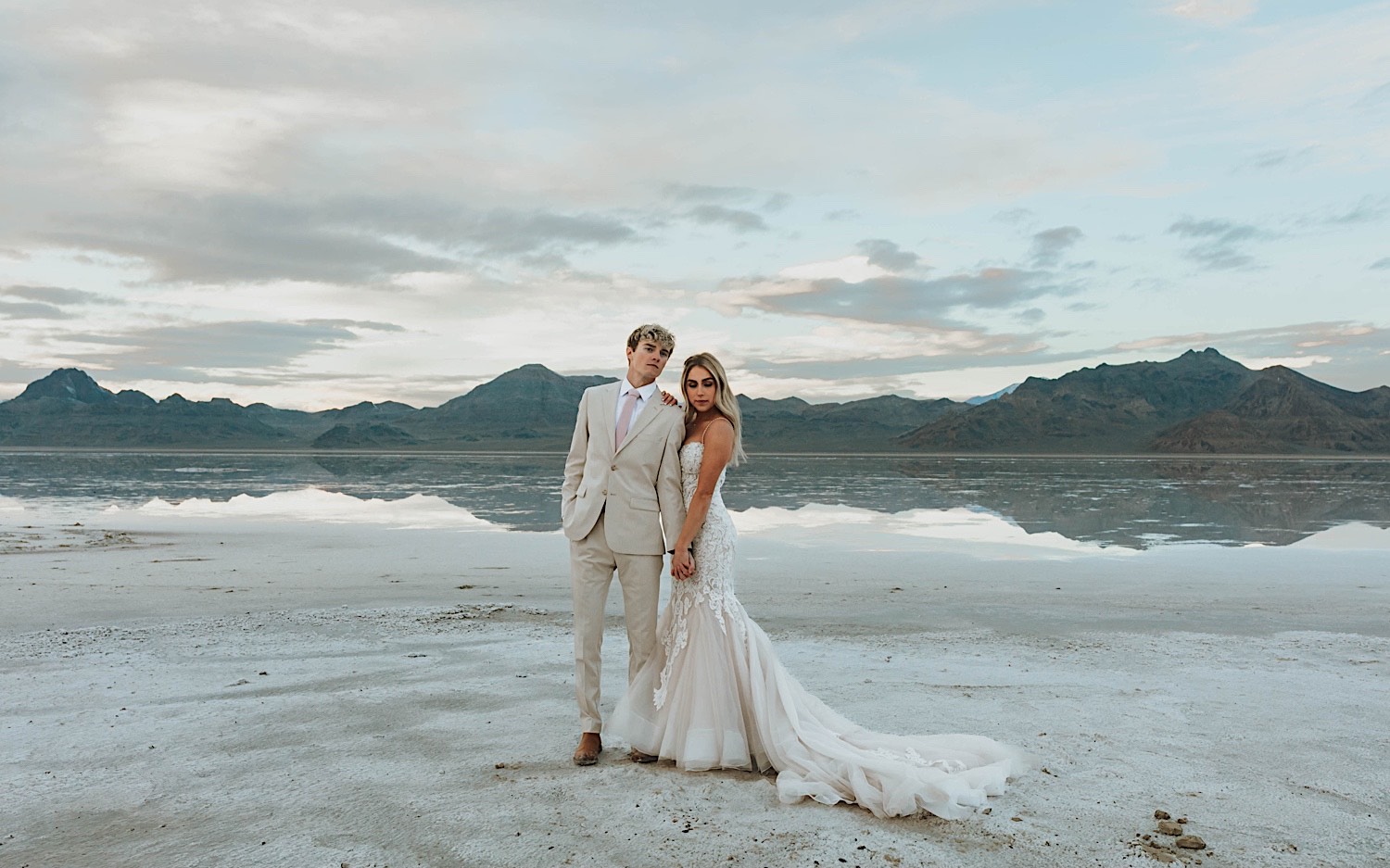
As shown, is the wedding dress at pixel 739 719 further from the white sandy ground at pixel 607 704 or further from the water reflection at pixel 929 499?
the water reflection at pixel 929 499

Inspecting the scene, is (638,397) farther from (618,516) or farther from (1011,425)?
(1011,425)

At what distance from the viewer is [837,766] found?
3.90 m

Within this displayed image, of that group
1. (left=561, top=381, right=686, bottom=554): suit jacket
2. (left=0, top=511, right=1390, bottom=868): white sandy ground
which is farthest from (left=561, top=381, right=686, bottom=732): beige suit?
(left=0, top=511, right=1390, bottom=868): white sandy ground

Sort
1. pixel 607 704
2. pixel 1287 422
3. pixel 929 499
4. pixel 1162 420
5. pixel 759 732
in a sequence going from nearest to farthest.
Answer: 1. pixel 759 732
2. pixel 607 704
3. pixel 929 499
4. pixel 1287 422
5. pixel 1162 420

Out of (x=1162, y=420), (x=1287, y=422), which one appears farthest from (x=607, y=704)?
(x=1162, y=420)

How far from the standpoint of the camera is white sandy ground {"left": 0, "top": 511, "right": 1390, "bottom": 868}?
11.2 feet

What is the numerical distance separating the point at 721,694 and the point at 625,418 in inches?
52.0

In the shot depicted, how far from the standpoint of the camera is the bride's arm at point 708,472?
167 inches

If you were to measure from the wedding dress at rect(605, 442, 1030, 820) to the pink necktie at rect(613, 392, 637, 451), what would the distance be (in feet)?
0.98

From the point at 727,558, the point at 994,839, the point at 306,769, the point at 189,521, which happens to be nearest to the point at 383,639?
the point at 306,769

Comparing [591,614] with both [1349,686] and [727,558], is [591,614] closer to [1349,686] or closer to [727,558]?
[727,558]

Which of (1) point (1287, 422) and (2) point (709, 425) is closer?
(2) point (709, 425)

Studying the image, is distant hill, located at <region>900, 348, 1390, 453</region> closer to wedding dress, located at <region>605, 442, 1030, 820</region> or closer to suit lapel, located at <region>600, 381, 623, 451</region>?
wedding dress, located at <region>605, 442, 1030, 820</region>

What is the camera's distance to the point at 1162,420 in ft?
522
